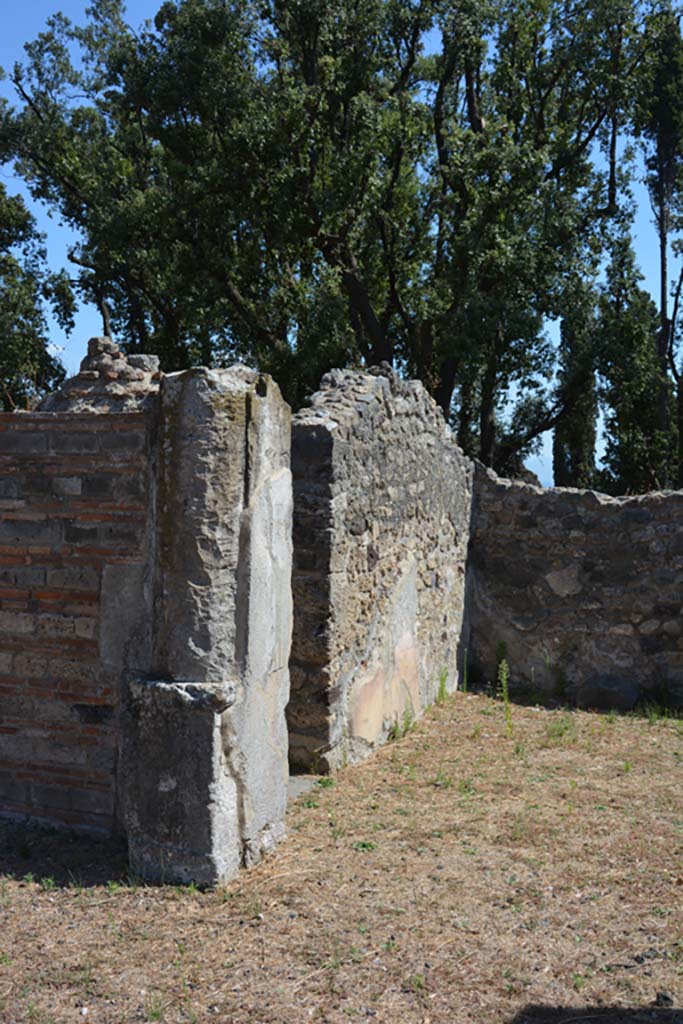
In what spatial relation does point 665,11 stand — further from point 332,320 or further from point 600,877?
point 600,877

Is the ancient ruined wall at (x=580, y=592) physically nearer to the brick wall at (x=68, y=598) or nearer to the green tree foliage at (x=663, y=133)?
the brick wall at (x=68, y=598)

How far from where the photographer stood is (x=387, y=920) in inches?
156

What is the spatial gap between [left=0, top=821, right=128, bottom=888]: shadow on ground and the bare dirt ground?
1 cm

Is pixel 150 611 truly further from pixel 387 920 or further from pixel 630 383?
pixel 630 383

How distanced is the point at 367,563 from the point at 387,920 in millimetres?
2901

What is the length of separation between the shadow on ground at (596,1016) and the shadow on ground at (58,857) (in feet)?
6.05

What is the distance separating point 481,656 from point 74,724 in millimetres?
5198

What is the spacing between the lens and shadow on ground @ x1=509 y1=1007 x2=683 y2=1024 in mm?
3246

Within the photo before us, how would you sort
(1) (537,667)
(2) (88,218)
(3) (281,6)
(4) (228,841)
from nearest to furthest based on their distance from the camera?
(4) (228,841) → (1) (537,667) → (3) (281,6) → (2) (88,218)

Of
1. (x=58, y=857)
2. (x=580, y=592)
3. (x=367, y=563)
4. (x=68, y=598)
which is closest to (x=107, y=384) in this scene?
(x=68, y=598)

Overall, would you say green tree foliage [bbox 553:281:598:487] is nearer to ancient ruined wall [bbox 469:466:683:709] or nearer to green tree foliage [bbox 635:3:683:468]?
green tree foliage [bbox 635:3:683:468]

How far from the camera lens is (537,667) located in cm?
891

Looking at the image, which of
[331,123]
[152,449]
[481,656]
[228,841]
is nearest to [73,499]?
[152,449]

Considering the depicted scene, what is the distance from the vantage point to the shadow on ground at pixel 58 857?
4246 millimetres
